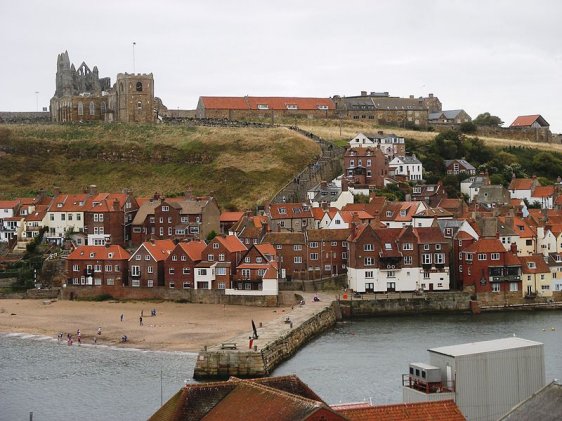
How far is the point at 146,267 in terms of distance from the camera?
79750mm

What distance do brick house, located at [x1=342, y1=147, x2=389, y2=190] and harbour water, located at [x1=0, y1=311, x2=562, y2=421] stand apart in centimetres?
3456

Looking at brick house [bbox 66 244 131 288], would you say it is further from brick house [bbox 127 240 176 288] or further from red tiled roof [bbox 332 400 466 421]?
red tiled roof [bbox 332 400 466 421]

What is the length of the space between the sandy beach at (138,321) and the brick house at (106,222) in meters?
13.4

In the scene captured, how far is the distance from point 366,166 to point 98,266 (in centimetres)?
3556

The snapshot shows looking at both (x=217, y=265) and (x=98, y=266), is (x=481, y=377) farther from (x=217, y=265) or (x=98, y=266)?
(x=98, y=266)

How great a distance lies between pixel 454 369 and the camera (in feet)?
114

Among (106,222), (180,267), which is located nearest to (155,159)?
(106,222)

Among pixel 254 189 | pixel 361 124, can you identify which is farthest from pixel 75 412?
pixel 361 124

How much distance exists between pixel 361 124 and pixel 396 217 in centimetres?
5532

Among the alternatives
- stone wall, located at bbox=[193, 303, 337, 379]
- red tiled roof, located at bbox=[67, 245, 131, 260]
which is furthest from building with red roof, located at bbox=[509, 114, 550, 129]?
stone wall, located at bbox=[193, 303, 337, 379]

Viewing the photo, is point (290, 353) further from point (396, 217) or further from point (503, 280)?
point (396, 217)

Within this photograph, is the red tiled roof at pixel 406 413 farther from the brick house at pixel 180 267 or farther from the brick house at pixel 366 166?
the brick house at pixel 366 166

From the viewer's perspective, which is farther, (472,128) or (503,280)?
(472,128)

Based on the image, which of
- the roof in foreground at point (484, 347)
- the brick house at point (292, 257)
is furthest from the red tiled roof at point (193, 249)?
the roof in foreground at point (484, 347)
